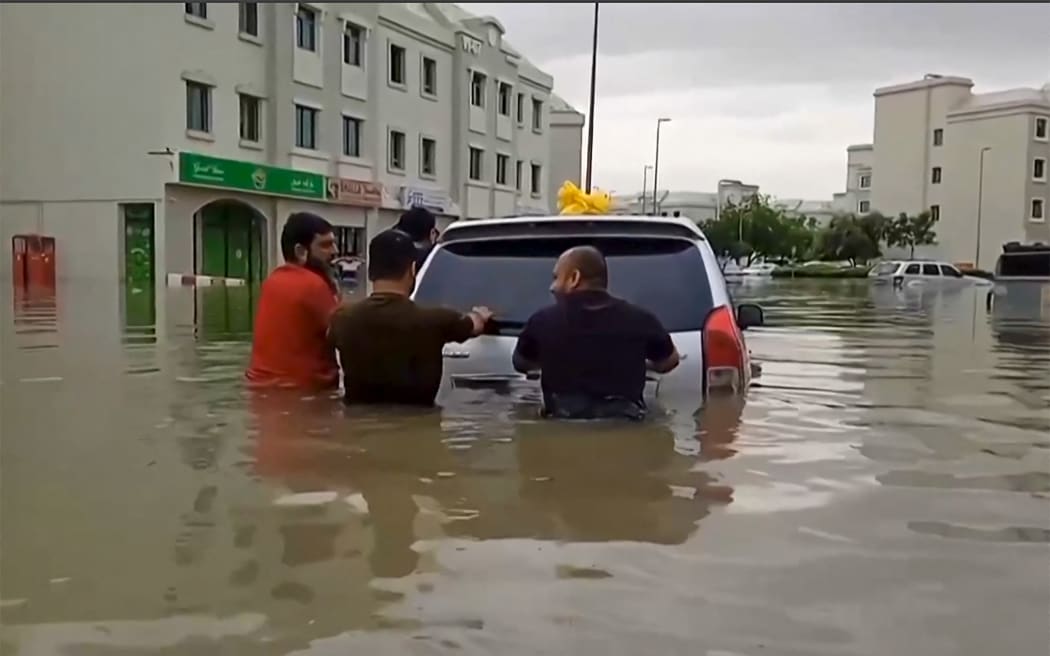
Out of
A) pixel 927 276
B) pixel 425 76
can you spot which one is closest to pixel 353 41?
pixel 425 76

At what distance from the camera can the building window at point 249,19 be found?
3362 cm

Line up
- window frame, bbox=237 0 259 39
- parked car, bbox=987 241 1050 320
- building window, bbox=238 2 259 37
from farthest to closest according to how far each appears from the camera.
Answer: building window, bbox=238 2 259 37
window frame, bbox=237 0 259 39
parked car, bbox=987 241 1050 320

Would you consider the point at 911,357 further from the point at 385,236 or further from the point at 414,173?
the point at 414,173

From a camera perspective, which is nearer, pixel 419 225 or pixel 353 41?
pixel 419 225

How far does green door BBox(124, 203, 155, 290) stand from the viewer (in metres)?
31.2

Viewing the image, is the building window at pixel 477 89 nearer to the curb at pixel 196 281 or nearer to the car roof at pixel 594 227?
the curb at pixel 196 281

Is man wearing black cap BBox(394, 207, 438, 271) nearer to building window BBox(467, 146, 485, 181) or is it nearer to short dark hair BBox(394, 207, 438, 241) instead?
short dark hair BBox(394, 207, 438, 241)

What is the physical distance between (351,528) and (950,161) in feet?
273

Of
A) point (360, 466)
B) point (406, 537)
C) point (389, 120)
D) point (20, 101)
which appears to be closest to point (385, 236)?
point (360, 466)

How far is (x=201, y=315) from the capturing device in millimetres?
18359

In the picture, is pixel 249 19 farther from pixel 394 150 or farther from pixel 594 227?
pixel 594 227

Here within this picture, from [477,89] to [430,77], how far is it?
11.7 ft

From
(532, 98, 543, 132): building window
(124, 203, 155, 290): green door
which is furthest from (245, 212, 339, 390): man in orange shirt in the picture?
(532, 98, 543, 132): building window

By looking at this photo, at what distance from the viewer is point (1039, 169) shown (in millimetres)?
78000
